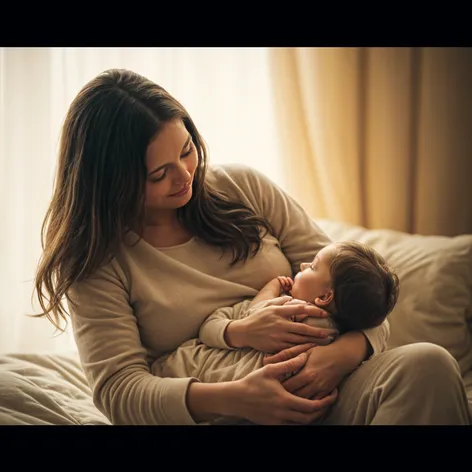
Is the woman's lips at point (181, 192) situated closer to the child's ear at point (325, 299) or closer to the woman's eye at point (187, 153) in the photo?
the woman's eye at point (187, 153)

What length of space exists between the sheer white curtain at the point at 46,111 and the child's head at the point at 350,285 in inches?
45.7

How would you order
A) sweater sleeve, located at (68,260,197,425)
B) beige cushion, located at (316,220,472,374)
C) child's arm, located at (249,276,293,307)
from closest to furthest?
sweater sleeve, located at (68,260,197,425)
child's arm, located at (249,276,293,307)
beige cushion, located at (316,220,472,374)

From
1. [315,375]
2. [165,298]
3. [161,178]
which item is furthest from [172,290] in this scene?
[315,375]

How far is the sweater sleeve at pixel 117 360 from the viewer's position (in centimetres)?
124

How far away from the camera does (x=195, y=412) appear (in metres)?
1.24

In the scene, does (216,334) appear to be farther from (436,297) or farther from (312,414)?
(436,297)

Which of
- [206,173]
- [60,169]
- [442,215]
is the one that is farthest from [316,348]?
[442,215]

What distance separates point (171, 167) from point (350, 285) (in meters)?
0.41

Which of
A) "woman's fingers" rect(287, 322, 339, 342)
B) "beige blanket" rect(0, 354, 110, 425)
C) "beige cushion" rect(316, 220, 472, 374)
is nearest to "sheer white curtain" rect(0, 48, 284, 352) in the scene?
"beige blanket" rect(0, 354, 110, 425)

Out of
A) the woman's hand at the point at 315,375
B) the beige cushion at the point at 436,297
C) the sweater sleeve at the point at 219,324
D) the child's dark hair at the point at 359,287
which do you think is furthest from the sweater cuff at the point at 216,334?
the beige cushion at the point at 436,297

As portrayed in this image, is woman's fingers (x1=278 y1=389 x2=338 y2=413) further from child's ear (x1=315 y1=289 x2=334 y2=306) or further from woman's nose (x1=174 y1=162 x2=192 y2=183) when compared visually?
woman's nose (x1=174 y1=162 x2=192 y2=183)

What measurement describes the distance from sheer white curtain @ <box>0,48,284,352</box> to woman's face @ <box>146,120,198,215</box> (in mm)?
1087

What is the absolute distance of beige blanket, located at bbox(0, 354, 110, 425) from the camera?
1.39m
